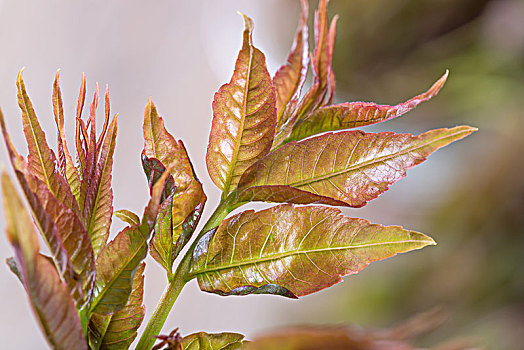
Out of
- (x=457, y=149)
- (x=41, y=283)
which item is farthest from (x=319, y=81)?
(x=457, y=149)

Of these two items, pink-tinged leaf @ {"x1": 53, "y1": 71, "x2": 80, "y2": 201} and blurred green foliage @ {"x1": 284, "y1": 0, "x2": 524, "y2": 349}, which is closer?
pink-tinged leaf @ {"x1": 53, "y1": 71, "x2": 80, "y2": 201}

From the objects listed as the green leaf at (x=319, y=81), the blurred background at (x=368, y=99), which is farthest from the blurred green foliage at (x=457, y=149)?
the green leaf at (x=319, y=81)

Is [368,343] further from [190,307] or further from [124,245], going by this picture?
[190,307]

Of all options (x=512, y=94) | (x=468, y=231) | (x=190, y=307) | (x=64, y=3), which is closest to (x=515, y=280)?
(x=468, y=231)

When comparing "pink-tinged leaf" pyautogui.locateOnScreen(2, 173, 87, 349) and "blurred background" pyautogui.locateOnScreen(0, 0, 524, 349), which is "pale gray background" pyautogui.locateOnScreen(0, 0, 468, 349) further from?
"pink-tinged leaf" pyautogui.locateOnScreen(2, 173, 87, 349)

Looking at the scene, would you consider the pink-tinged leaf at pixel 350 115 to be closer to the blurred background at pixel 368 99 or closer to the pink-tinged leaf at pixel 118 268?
the pink-tinged leaf at pixel 118 268

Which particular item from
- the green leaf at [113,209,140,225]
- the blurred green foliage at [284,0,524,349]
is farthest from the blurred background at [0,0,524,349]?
the green leaf at [113,209,140,225]
